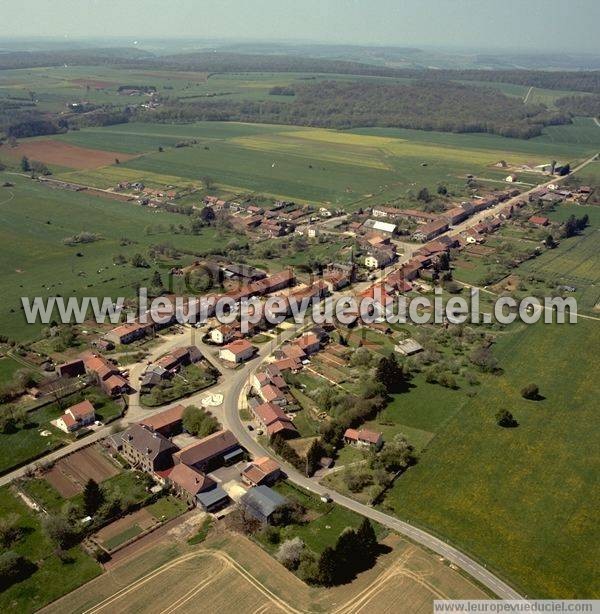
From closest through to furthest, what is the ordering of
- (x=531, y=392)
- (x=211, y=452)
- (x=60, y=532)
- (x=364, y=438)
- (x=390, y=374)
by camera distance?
(x=60, y=532) < (x=211, y=452) < (x=364, y=438) < (x=531, y=392) < (x=390, y=374)

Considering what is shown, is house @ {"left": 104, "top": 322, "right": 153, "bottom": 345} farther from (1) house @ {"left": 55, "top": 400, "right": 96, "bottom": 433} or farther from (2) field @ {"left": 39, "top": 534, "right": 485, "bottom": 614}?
(2) field @ {"left": 39, "top": 534, "right": 485, "bottom": 614}

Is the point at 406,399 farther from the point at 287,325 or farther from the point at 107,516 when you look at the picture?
the point at 107,516

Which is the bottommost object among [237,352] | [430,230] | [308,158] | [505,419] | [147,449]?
[505,419]

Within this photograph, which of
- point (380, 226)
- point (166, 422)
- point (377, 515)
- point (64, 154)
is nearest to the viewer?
point (377, 515)

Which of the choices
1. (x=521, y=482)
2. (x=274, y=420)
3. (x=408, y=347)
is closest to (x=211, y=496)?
(x=274, y=420)

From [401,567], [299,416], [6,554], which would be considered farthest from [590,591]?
[6,554]

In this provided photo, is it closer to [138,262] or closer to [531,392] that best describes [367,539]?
[531,392]

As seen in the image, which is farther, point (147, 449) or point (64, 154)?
point (64, 154)
